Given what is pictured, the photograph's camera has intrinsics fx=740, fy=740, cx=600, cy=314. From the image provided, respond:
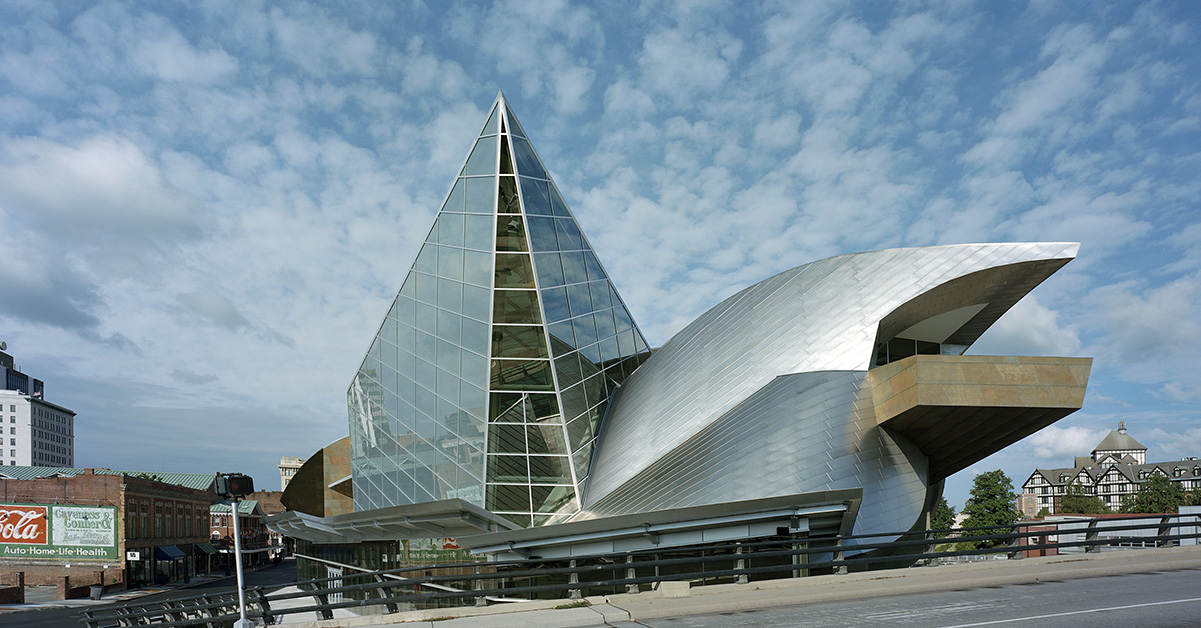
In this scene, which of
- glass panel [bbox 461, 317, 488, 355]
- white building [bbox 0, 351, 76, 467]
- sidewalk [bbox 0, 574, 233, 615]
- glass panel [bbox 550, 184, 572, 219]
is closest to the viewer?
Answer: glass panel [bbox 461, 317, 488, 355]

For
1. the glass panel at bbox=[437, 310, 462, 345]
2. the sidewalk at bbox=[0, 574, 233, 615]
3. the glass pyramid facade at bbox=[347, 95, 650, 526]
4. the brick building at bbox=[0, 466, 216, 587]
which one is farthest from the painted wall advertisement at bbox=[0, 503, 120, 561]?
the glass panel at bbox=[437, 310, 462, 345]

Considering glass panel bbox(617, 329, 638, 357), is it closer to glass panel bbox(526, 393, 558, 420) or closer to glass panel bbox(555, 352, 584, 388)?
glass panel bbox(555, 352, 584, 388)

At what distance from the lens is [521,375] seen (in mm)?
27125

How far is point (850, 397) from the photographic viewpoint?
65.7ft

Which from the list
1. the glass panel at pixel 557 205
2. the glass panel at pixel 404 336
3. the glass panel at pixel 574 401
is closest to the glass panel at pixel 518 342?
the glass panel at pixel 574 401

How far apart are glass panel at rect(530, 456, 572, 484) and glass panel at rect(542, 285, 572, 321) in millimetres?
5101

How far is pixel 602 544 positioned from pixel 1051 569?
957 centimetres

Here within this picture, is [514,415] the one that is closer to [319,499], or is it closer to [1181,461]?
[319,499]

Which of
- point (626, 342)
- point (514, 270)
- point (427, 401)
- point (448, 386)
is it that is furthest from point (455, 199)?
point (626, 342)

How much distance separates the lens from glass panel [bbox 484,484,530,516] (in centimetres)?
2602

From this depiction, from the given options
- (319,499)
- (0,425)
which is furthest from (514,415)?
(0,425)

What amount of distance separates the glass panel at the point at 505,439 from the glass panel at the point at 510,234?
6.65 metres

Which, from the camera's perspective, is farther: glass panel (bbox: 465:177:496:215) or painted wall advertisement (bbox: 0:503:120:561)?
painted wall advertisement (bbox: 0:503:120:561)

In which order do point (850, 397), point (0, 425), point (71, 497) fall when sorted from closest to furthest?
point (850, 397)
point (71, 497)
point (0, 425)
